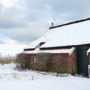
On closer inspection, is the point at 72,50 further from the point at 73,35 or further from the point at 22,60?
the point at 22,60

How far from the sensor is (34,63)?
84.9ft

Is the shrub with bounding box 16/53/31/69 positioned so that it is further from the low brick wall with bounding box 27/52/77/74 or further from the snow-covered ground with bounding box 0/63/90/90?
the snow-covered ground with bounding box 0/63/90/90

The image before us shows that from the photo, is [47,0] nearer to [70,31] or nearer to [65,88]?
[70,31]

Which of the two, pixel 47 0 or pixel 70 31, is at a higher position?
pixel 47 0

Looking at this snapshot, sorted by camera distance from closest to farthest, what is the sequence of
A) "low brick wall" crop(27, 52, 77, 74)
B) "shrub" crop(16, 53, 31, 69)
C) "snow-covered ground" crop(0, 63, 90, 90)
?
"snow-covered ground" crop(0, 63, 90, 90)
"low brick wall" crop(27, 52, 77, 74)
"shrub" crop(16, 53, 31, 69)

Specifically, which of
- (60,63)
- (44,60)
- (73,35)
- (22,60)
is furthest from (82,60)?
(22,60)

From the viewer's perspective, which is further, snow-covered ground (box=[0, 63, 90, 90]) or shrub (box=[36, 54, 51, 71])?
shrub (box=[36, 54, 51, 71])

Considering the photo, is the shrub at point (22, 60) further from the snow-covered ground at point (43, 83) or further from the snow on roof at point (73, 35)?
the snow-covered ground at point (43, 83)

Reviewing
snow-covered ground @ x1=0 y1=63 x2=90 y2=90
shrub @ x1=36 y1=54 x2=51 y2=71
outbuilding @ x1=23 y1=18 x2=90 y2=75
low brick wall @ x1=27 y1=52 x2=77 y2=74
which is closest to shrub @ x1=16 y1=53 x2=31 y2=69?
low brick wall @ x1=27 y1=52 x2=77 y2=74

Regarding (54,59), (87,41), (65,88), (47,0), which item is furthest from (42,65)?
(65,88)

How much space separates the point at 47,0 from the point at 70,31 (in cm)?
788

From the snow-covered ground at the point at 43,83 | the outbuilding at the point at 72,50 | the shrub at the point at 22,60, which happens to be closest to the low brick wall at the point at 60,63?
the outbuilding at the point at 72,50

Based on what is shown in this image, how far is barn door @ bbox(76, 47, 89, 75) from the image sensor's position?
19.5m

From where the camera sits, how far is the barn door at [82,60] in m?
19.5
